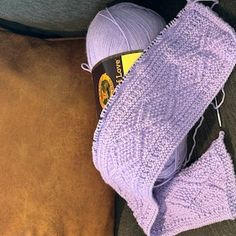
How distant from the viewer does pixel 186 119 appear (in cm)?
85

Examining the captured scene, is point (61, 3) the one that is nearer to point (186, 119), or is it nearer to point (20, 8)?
point (20, 8)

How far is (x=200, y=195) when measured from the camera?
90 centimetres

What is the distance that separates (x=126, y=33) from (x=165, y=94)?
132mm

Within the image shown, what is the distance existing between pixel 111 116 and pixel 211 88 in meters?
0.17

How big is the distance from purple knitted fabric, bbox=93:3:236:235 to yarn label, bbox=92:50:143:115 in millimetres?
29

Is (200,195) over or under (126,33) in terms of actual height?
under

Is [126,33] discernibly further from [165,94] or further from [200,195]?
[200,195]

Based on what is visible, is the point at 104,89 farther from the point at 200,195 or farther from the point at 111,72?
the point at 200,195

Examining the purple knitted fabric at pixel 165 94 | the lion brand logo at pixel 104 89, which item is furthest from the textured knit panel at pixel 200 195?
the lion brand logo at pixel 104 89

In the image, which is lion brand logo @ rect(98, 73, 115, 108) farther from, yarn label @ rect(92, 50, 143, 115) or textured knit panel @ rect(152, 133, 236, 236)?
textured knit panel @ rect(152, 133, 236, 236)

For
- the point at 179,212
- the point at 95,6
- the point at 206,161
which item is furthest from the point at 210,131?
the point at 95,6

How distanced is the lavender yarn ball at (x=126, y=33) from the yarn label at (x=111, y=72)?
16 mm

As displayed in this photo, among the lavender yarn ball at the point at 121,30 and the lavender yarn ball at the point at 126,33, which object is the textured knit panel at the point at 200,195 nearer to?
the lavender yarn ball at the point at 126,33

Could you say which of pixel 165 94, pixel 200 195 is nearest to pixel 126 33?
pixel 165 94
